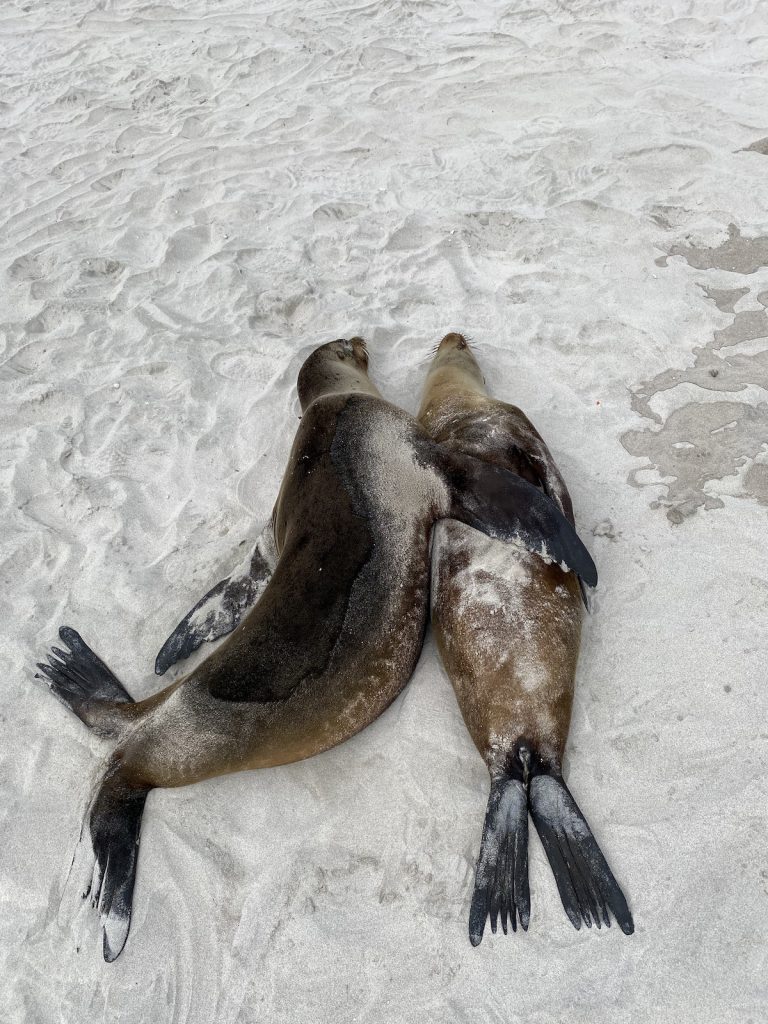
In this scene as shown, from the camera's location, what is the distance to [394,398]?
400 cm

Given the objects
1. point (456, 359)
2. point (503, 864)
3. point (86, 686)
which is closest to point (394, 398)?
point (456, 359)

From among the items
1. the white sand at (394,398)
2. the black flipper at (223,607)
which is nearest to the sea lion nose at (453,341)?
the white sand at (394,398)

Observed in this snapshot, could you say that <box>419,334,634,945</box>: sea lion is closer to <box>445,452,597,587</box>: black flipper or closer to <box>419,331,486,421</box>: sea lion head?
<box>445,452,597,587</box>: black flipper

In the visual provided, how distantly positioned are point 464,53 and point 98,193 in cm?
322

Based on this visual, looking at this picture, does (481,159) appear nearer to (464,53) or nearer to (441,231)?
(441,231)

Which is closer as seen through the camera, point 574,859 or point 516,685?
point 574,859

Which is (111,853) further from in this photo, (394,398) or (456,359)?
(456,359)

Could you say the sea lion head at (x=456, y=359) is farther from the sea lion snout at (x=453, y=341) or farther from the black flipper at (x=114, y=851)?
the black flipper at (x=114, y=851)

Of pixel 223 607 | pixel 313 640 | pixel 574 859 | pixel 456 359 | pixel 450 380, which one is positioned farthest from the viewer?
pixel 456 359

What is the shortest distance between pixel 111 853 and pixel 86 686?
66 cm

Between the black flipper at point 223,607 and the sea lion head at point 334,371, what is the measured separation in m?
0.84

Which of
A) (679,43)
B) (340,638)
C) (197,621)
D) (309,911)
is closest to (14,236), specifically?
(197,621)

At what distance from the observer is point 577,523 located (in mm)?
3174

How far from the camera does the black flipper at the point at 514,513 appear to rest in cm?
269
